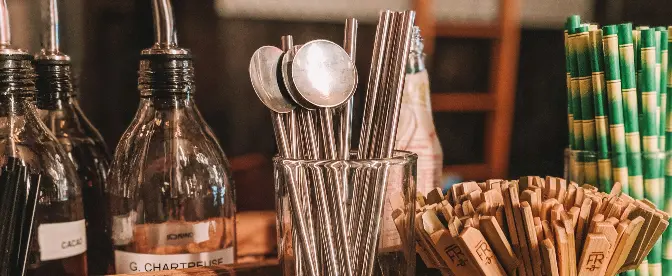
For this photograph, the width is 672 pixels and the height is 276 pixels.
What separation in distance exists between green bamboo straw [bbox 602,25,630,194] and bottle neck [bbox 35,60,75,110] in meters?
0.49

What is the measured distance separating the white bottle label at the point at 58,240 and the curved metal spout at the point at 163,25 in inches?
6.9

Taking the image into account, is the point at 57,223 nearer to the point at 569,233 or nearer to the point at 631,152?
the point at 569,233

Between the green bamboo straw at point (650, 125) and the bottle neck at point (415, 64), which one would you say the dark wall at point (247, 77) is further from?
the green bamboo straw at point (650, 125)

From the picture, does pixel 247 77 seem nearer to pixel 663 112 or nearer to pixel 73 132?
pixel 73 132

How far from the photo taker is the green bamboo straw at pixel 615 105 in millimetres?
529

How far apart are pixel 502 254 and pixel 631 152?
0.22m

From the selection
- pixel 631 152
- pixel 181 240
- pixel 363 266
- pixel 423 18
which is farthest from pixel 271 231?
pixel 423 18

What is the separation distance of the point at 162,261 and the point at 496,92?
1540 millimetres

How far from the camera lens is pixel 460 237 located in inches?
15.6

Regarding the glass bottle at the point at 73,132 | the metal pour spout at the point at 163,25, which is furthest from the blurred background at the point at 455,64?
the metal pour spout at the point at 163,25

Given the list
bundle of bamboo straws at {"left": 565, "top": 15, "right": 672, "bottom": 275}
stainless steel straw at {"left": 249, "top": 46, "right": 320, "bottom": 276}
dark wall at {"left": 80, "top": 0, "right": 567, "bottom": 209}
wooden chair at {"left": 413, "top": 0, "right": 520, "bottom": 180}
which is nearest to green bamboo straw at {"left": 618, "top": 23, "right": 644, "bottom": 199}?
bundle of bamboo straws at {"left": 565, "top": 15, "right": 672, "bottom": 275}

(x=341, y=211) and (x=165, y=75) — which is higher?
(x=165, y=75)

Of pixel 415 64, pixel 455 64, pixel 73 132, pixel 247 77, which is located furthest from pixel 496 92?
pixel 73 132

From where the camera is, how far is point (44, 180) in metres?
0.51
